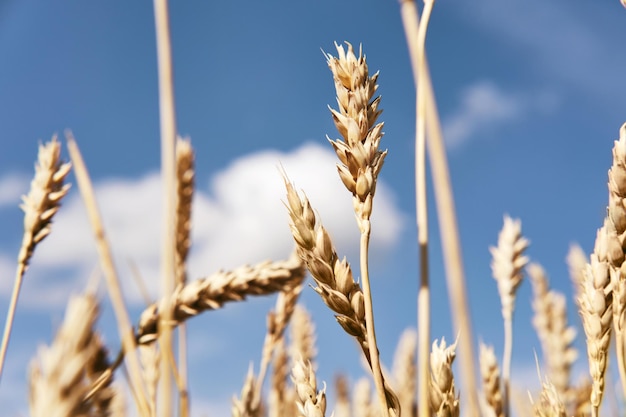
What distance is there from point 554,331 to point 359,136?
8.67ft

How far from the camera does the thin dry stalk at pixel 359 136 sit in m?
0.67

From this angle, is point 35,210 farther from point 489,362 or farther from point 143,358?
point 489,362

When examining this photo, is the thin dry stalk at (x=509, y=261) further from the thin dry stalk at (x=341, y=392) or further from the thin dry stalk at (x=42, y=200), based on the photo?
the thin dry stalk at (x=341, y=392)

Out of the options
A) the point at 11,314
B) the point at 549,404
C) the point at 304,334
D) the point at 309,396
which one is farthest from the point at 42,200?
the point at 304,334

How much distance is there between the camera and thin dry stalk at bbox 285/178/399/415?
66 cm

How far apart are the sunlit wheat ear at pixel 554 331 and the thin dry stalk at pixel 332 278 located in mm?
2239

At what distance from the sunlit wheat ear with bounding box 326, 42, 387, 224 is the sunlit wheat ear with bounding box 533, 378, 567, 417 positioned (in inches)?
20.7

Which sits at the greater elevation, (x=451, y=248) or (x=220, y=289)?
(x=220, y=289)

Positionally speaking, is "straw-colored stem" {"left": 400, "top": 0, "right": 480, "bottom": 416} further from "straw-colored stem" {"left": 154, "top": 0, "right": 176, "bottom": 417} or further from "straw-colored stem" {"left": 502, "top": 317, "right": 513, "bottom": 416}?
"straw-colored stem" {"left": 502, "top": 317, "right": 513, "bottom": 416}

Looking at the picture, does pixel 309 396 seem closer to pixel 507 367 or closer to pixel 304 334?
pixel 507 367

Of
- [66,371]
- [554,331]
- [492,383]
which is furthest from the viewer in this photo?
[554,331]

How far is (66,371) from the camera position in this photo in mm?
478

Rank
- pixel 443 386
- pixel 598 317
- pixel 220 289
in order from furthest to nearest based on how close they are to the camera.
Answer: pixel 220 289, pixel 598 317, pixel 443 386

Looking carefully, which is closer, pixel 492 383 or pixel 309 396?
pixel 309 396
